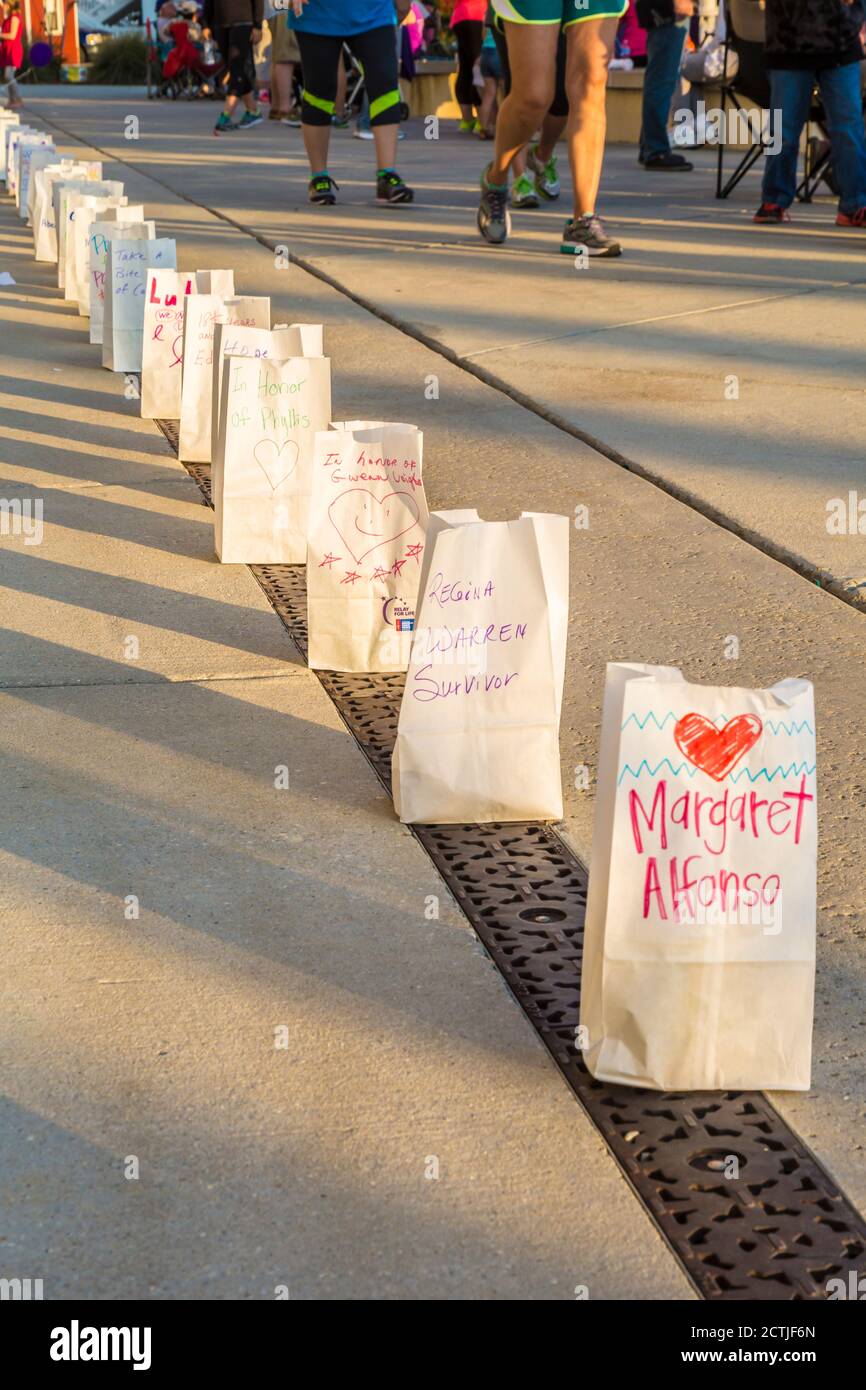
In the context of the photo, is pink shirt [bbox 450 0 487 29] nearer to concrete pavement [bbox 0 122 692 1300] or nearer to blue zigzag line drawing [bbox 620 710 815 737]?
concrete pavement [bbox 0 122 692 1300]

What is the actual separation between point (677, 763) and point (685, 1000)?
29cm

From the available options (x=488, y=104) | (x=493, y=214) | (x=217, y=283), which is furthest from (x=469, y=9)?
(x=217, y=283)

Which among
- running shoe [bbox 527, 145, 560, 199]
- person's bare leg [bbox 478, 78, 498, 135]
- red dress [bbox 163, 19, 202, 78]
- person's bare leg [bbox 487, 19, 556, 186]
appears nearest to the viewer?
person's bare leg [bbox 487, 19, 556, 186]

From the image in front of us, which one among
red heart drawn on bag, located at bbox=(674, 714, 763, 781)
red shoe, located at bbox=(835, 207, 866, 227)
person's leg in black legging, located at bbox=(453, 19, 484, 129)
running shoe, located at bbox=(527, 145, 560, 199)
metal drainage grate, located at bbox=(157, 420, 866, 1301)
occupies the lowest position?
metal drainage grate, located at bbox=(157, 420, 866, 1301)

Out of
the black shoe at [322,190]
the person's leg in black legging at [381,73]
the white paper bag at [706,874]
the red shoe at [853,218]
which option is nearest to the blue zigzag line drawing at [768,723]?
the white paper bag at [706,874]

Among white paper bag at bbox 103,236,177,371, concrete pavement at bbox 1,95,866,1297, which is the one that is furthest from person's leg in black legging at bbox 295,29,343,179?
white paper bag at bbox 103,236,177,371

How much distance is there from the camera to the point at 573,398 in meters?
5.69

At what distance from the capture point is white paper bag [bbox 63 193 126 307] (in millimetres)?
7219

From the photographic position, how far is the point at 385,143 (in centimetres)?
1018

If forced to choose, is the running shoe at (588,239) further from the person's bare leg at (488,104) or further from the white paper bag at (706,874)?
the person's bare leg at (488,104)

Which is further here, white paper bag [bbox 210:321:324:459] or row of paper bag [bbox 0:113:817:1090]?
white paper bag [bbox 210:321:324:459]

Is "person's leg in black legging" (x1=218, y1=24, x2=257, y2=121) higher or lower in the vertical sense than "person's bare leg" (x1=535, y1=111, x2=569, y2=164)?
higher

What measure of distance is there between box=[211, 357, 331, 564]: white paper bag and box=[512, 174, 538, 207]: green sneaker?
6.75m

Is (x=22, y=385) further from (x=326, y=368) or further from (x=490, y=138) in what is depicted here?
(x=490, y=138)
